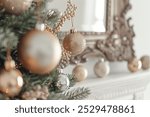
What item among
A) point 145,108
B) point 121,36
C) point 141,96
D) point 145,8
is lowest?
point 141,96

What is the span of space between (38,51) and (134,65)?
1.17 metres

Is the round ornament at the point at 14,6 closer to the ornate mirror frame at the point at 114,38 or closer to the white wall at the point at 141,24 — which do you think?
the ornate mirror frame at the point at 114,38

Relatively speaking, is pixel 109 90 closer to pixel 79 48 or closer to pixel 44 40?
pixel 79 48

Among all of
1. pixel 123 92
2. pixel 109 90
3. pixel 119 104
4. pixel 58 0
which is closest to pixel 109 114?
pixel 119 104

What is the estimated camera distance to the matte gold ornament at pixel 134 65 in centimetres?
177

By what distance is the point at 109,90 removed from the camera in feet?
5.42

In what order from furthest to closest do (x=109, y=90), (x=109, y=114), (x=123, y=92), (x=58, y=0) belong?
1. (x=123, y=92)
2. (x=109, y=90)
3. (x=58, y=0)
4. (x=109, y=114)

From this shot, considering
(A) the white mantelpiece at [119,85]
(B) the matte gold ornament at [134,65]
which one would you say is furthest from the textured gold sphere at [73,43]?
(B) the matte gold ornament at [134,65]

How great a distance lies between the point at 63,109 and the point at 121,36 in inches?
44.9

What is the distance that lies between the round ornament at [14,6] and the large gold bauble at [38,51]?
0.05 metres

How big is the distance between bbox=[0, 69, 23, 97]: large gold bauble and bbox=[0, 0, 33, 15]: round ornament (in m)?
0.12

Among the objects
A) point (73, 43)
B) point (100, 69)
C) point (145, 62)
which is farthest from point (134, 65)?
point (73, 43)

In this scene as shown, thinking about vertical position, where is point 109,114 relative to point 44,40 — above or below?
below

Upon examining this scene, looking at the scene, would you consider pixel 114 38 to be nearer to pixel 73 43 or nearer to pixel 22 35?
pixel 73 43
